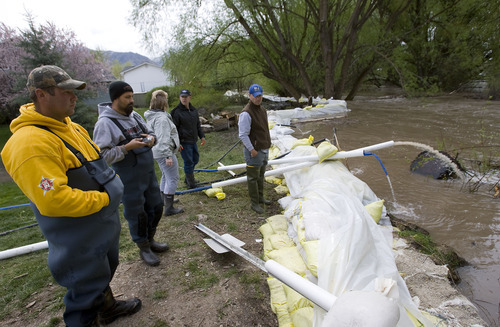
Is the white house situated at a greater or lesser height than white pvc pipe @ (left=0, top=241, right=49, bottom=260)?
greater

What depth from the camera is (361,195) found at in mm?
3170

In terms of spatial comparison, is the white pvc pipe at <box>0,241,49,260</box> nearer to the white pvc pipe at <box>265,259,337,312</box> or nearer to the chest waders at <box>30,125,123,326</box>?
the chest waders at <box>30,125,123,326</box>

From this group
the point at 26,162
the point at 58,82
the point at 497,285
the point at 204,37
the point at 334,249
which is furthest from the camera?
the point at 204,37

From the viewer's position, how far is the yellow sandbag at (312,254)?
185cm

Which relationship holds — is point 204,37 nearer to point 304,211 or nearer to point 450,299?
point 304,211

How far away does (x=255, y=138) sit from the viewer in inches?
132

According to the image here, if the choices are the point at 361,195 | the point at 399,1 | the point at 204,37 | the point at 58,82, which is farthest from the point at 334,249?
the point at 399,1

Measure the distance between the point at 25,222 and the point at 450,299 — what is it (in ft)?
15.9

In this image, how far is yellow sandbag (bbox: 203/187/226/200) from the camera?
12.9 feet

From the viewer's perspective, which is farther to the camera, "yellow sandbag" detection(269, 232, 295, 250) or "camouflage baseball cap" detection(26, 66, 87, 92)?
"yellow sandbag" detection(269, 232, 295, 250)

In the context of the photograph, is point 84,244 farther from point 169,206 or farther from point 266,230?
point 169,206

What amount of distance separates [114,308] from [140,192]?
2.74ft

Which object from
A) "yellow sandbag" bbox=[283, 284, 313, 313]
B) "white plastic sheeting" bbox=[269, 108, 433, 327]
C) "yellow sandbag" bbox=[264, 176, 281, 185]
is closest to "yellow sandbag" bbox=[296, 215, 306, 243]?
"white plastic sheeting" bbox=[269, 108, 433, 327]

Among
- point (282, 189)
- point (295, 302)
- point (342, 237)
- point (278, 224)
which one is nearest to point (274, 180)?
point (282, 189)
